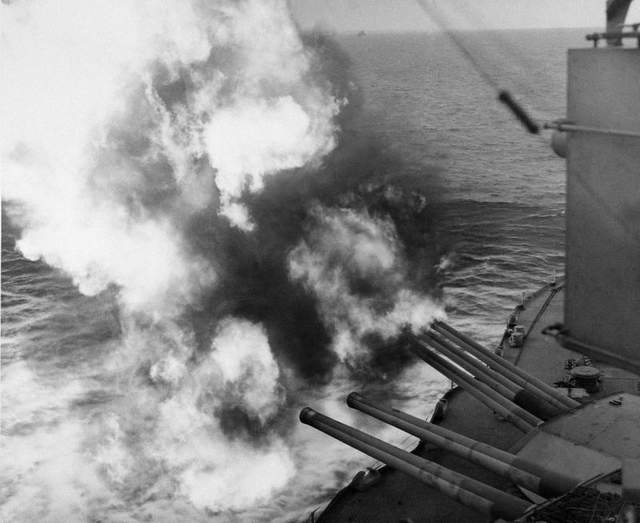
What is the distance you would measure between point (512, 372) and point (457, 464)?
3.54 metres

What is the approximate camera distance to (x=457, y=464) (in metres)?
24.2

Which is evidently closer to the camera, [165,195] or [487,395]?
[487,395]

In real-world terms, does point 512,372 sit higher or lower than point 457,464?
higher

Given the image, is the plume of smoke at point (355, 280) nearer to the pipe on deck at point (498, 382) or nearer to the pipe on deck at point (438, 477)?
the pipe on deck at point (498, 382)

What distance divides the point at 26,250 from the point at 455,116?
269 feet

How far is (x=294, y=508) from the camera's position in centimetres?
2809

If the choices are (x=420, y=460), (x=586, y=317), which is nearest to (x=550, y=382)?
(x=420, y=460)

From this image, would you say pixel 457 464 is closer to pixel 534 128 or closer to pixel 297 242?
pixel 534 128

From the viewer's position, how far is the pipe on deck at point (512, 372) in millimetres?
23094

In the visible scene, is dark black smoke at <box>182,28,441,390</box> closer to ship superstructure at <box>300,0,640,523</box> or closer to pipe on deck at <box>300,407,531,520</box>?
ship superstructure at <box>300,0,640,523</box>

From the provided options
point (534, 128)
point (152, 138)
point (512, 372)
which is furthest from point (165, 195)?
point (534, 128)

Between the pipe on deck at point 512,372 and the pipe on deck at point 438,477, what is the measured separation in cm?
493

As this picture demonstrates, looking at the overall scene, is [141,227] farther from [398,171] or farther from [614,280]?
[398,171]

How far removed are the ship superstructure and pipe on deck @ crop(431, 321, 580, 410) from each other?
0.13 feet
